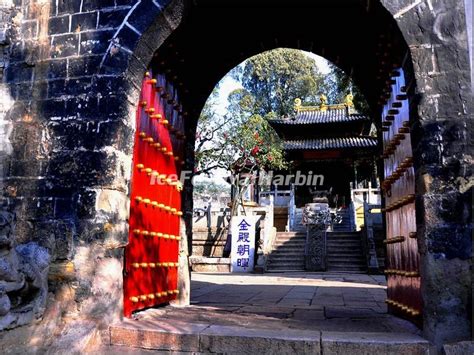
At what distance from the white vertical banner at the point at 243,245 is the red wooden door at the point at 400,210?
8.71 m

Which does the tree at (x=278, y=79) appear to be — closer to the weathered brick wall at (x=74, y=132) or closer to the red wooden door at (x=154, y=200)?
the red wooden door at (x=154, y=200)

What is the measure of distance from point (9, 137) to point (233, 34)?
2699mm

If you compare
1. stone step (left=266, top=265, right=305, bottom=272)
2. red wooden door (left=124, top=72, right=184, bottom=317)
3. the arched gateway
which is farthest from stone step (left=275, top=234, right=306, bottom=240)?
the arched gateway

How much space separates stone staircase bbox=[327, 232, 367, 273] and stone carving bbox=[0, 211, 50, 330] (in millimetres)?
10722

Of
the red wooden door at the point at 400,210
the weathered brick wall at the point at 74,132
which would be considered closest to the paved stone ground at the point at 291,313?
the red wooden door at the point at 400,210

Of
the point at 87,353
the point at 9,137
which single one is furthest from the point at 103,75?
the point at 87,353

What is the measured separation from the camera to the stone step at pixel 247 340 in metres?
2.66

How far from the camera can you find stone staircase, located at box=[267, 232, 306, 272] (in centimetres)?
1307

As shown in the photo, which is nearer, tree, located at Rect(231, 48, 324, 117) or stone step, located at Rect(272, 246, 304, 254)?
stone step, located at Rect(272, 246, 304, 254)

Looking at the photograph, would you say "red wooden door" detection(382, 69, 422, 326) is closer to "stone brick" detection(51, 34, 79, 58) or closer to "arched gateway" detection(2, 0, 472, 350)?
"arched gateway" detection(2, 0, 472, 350)

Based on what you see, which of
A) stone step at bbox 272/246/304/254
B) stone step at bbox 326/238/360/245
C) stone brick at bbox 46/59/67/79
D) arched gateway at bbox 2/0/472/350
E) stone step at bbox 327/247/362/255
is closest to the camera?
arched gateway at bbox 2/0/472/350

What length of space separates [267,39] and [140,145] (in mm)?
2300

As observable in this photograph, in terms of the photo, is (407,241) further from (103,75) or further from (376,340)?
(103,75)

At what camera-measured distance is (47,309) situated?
304cm
